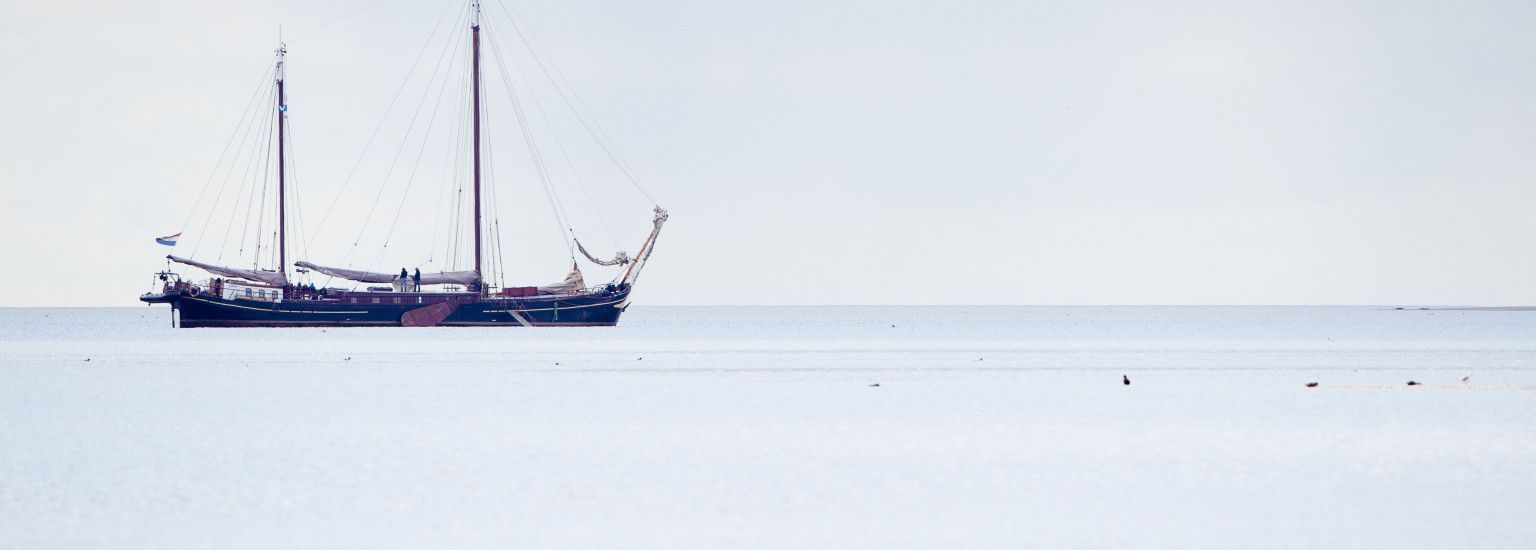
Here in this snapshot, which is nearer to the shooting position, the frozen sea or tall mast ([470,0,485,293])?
the frozen sea

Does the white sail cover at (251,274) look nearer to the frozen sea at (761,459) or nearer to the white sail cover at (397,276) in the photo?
the white sail cover at (397,276)

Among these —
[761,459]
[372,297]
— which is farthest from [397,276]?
[761,459]

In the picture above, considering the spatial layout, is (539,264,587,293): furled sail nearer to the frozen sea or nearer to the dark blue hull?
the dark blue hull

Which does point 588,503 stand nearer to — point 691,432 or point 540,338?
point 691,432

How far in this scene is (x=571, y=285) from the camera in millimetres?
112062

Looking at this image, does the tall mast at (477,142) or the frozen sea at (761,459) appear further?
the tall mast at (477,142)

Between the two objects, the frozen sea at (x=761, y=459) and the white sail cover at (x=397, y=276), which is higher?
the white sail cover at (x=397, y=276)

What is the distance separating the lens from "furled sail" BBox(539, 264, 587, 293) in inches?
4397

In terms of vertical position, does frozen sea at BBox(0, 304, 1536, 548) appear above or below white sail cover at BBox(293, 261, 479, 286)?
below

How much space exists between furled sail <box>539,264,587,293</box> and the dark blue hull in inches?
30.2

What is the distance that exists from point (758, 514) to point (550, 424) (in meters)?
14.2

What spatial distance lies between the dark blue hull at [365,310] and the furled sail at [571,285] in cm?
77

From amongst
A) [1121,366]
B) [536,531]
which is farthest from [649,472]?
[1121,366]

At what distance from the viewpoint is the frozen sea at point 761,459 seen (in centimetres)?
2039
